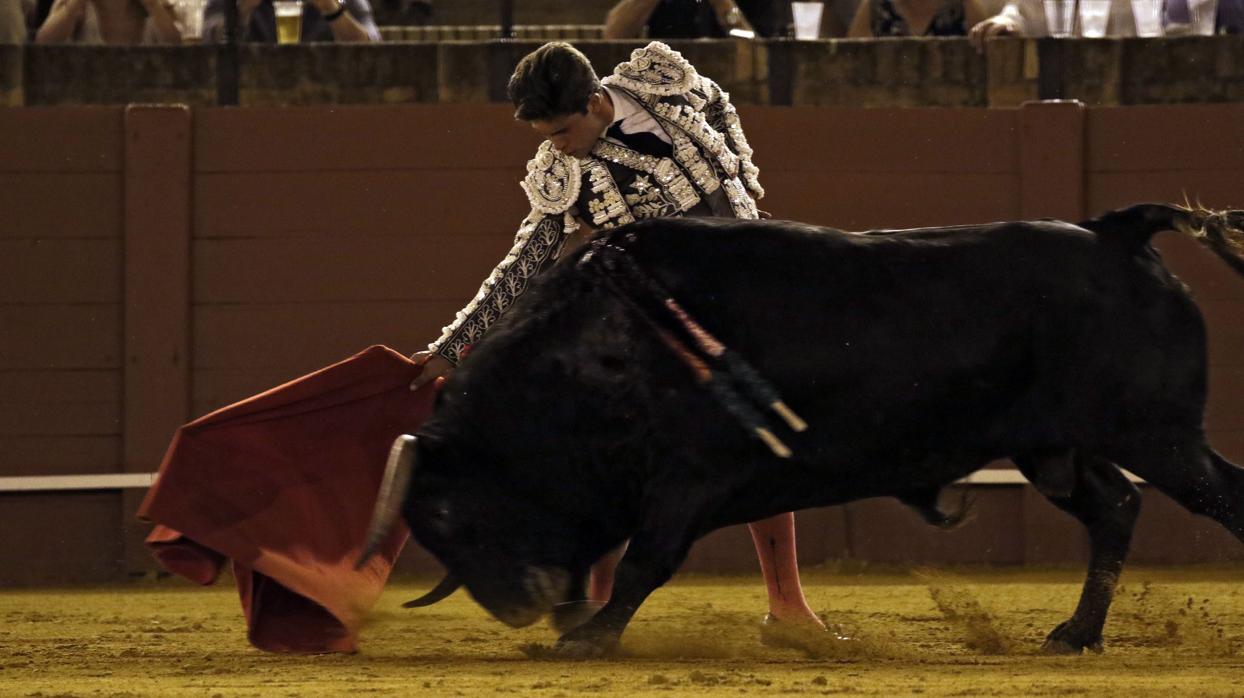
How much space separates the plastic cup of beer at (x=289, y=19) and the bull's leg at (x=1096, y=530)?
338 centimetres

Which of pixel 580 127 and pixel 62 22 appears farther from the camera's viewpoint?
pixel 62 22

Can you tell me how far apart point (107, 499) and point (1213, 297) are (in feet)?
11.1

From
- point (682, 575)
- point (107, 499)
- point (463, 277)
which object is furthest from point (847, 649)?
point (107, 499)

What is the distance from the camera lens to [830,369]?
3.25m

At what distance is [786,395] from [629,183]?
1.85 feet

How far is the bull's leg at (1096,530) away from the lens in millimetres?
3389

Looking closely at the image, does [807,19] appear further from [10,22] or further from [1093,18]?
[10,22]

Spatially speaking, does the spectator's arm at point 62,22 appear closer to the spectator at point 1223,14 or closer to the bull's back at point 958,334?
the bull's back at point 958,334

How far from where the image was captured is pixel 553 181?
3523 mm

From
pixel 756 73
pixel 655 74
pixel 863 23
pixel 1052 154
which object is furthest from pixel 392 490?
pixel 863 23

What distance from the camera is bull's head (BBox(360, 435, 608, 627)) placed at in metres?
3.21

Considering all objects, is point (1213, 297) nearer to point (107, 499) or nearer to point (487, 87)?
point (487, 87)

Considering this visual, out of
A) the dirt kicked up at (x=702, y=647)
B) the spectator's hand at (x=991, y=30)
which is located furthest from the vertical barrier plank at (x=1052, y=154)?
the dirt kicked up at (x=702, y=647)

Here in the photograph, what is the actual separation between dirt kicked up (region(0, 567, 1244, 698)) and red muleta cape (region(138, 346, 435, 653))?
11 cm
